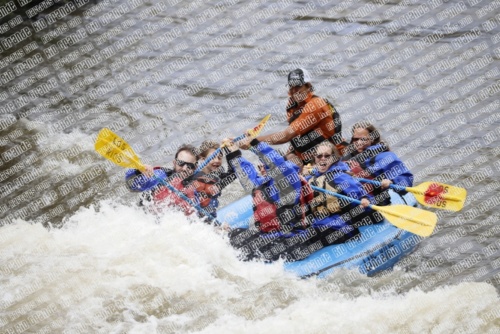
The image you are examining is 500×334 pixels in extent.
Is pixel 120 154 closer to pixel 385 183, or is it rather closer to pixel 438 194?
pixel 385 183

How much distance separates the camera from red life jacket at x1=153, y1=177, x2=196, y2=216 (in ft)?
24.7

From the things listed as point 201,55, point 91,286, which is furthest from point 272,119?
point 91,286

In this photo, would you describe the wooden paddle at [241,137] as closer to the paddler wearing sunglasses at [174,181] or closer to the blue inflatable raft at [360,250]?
the paddler wearing sunglasses at [174,181]

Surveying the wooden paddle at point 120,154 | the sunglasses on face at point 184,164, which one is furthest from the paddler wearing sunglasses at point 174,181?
the wooden paddle at point 120,154

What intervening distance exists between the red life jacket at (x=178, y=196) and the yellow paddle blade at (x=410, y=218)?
1876 mm

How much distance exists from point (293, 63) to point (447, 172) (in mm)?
3967

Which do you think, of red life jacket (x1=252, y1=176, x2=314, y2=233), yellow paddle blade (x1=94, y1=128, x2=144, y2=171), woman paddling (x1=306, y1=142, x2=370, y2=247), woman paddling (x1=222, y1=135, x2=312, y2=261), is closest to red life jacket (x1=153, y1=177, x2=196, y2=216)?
yellow paddle blade (x1=94, y1=128, x2=144, y2=171)

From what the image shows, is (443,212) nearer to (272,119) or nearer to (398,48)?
(272,119)

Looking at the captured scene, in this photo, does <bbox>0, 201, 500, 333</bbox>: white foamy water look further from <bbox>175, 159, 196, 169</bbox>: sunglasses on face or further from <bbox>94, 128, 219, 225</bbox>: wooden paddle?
<bbox>175, 159, 196, 169</bbox>: sunglasses on face

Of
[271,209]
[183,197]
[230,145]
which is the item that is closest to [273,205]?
[271,209]

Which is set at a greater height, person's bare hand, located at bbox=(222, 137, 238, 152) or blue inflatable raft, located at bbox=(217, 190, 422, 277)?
person's bare hand, located at bbox=(222, 137, 238, 152)

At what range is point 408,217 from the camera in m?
7.07

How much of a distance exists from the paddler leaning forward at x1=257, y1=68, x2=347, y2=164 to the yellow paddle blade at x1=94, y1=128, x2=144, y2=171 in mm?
1358

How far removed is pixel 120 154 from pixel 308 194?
79.0 inches
